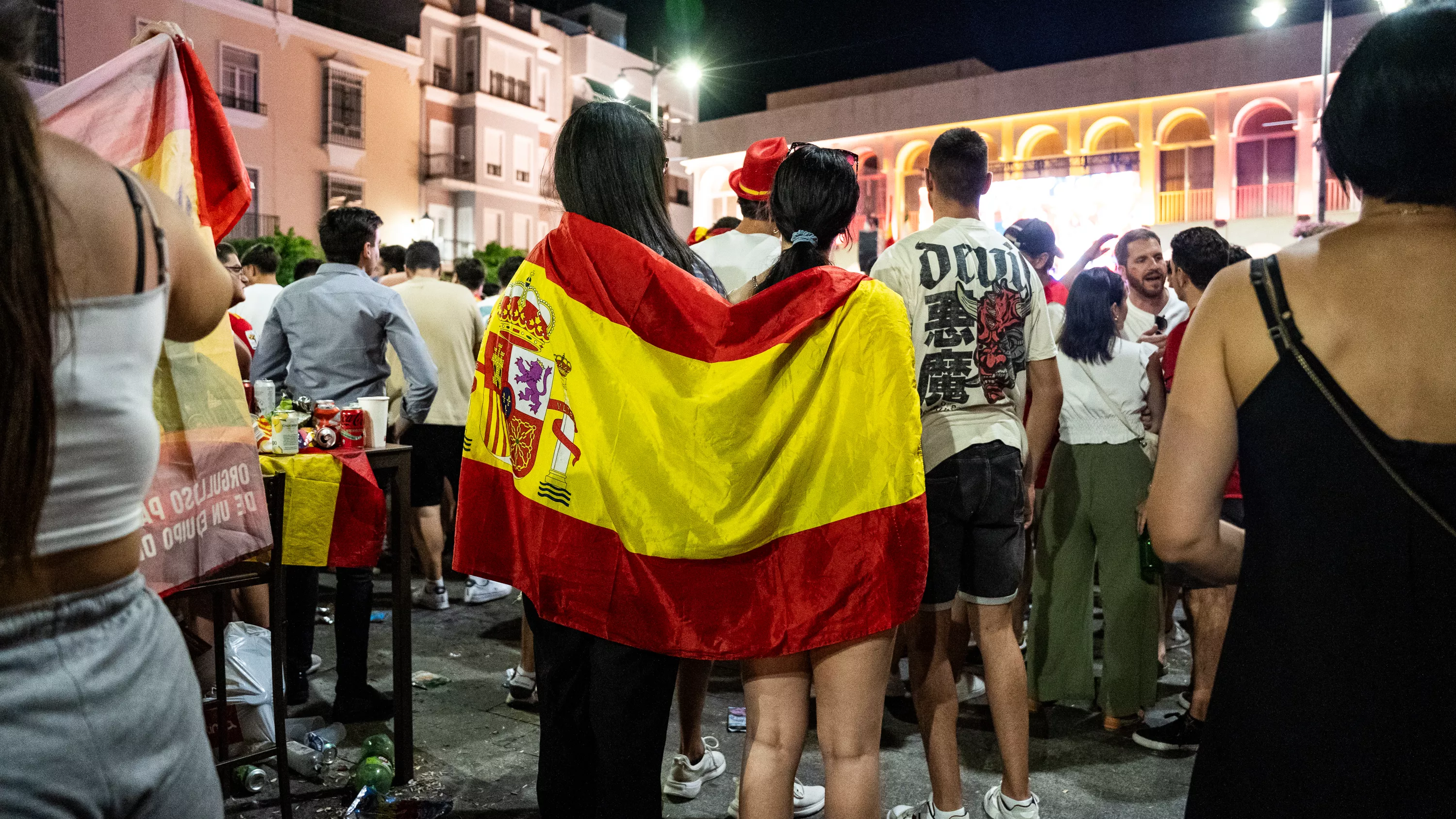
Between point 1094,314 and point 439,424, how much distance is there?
13.3ft

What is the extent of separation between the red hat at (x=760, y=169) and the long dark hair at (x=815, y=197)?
1.31m

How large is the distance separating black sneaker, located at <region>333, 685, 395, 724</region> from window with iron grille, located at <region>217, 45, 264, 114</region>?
1013 inches

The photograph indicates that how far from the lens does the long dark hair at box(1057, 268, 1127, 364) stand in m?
4.46

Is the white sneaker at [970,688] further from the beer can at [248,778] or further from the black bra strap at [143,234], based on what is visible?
the black bra strap at [143,234]

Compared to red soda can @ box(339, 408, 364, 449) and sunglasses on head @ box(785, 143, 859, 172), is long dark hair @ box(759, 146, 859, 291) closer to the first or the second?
sunglasses on head @ box(785, 143, 859, 172)

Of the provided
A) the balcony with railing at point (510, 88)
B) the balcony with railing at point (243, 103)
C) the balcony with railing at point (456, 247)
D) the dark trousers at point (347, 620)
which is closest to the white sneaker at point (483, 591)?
the dark trousers at point (347, 620)

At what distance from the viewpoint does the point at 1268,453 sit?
1.46 m

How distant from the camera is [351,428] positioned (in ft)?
12.4

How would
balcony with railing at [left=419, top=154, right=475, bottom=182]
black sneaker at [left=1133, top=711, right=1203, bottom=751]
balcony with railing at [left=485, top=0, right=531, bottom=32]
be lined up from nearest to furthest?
black sneaker at [left=1133, top=711, right=1203, bottom=751]
balcony with railing at [left=419, top=154, right=475, bottom=182]
balcony with railing at [left=485, top=0, right=531, bottom=32]

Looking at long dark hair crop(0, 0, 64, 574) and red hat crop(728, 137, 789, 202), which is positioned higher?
red hat crop(728, 137, 789, 202)

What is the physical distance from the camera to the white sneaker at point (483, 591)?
6.40m

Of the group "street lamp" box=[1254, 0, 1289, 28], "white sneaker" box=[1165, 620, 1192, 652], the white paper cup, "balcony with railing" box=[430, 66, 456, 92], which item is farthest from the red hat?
"balcony with railing" box=[430, 66, 456, 92]

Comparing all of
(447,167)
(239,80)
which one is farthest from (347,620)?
(447,167)

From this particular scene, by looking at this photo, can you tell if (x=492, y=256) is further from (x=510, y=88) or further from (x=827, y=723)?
(x=827, y=723)
